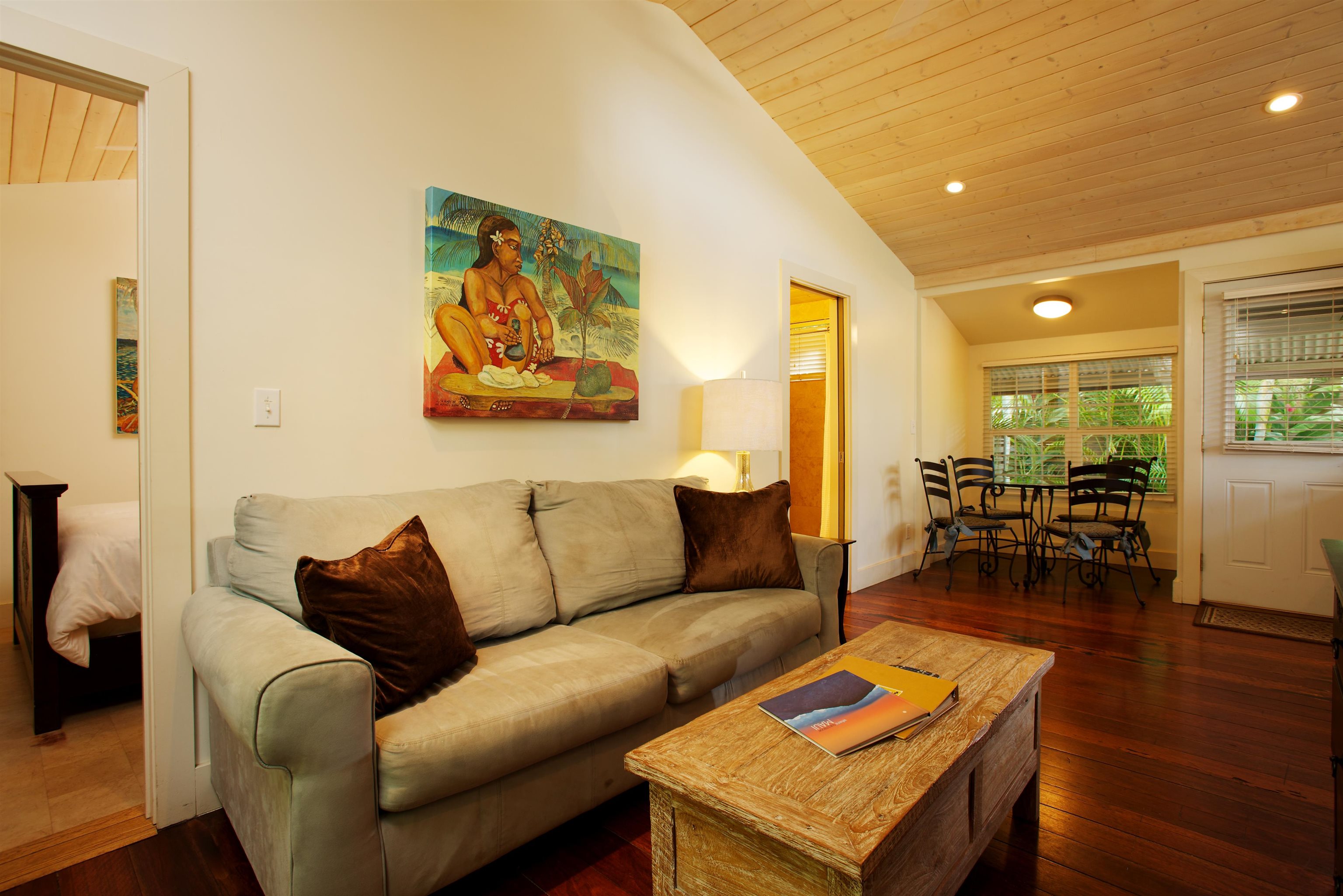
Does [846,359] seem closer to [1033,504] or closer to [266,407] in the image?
[1033,504]

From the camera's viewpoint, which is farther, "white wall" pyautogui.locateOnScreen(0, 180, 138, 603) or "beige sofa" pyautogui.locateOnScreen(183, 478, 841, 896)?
"white wall" pyautogui.locateOnScreen(0, 180, 138, 603)

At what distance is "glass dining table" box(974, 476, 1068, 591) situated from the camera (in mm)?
4855

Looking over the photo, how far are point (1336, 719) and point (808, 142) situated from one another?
357 centimetres

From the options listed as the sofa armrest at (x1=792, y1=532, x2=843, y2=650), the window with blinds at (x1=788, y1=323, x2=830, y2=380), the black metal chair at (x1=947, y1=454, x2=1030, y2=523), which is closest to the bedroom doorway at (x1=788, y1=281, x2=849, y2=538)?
the window with blinds at (x1=788, y1=323, x2=830, y2=380)

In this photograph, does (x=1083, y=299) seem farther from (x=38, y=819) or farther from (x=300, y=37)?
(x=38, y=819)

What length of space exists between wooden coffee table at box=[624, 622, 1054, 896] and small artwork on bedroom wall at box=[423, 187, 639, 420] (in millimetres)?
1470

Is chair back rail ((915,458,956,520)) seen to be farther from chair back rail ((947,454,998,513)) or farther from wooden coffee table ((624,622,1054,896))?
wooden coffee table ((624,622,1054,896))

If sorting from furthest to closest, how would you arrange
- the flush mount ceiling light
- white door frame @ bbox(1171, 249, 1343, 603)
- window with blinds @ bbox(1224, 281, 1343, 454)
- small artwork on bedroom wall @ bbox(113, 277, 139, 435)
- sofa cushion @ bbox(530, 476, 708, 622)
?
the flush mount ceiling light
small artwork on bedroom wall @ bbox(113, 277, 139, 435)
white door frame @ bbox(1171, 249, 1343, 603)
window with blinds @ bbox(1224, 281, 1343, 454)
sofa cushion @ bbox(530, 476, 708, 622)

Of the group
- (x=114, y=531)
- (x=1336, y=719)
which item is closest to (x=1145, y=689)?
(x=1336, y=719)

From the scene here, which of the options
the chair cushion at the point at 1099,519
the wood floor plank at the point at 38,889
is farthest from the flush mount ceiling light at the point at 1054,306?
the wood floor plank at the point at 38,889

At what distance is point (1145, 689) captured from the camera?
2.73 meters

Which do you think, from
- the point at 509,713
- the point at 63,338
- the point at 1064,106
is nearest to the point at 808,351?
the point at 1064,106

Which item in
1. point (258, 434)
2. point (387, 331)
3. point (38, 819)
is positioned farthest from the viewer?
point (387, 331)

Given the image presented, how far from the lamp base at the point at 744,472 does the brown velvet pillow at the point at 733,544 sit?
75cm
